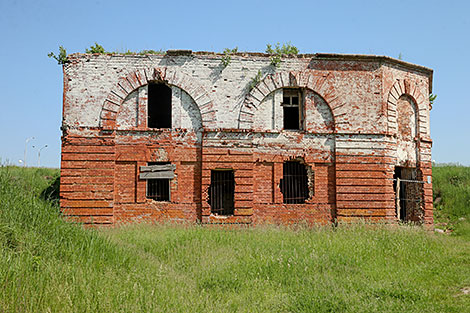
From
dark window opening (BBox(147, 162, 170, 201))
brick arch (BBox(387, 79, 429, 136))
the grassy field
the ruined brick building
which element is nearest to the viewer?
the grassy field

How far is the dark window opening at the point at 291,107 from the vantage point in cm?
1476

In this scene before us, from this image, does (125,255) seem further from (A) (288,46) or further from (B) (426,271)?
(A) (288,46)

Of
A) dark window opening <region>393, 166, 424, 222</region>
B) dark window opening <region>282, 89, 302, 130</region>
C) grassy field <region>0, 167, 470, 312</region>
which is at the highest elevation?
dark window opening <region>282, 89, 302, 130</region>

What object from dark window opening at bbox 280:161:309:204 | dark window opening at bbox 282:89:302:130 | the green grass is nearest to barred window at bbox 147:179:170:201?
dark window opening at bbox 280:161:309:204

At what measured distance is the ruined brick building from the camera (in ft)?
44.9

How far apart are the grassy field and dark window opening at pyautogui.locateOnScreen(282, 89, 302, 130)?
5109 mm

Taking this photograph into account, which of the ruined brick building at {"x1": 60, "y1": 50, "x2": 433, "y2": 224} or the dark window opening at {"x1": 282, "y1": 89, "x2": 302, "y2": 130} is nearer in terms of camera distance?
the ruined brick building at {"x1": 60, "y1": 50, "x2": 433, "y2": 224}

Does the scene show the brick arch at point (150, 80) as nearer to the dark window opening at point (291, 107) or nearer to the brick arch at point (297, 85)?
the brick arch at point (297, 85)

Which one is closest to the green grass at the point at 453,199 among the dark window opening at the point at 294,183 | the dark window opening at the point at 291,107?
the dark window opening at the point at 294,183

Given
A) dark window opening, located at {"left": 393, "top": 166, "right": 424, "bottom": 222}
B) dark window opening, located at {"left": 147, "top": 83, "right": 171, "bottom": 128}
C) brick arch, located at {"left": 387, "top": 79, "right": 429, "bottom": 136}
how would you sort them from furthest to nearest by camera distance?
1. dark window opening, located at {"left": 147, "top": 83, "right": 171, "bottom": 128}
2. dark window opening, located at {"left": 393, "top": 166, "right": 424, "bottom": 222}
3. brick arch, located at {"left": 387, "top": 79, "right": 429, "bottom": 136}

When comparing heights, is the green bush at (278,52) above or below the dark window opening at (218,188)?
above

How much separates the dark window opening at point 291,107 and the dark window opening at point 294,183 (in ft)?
4.70

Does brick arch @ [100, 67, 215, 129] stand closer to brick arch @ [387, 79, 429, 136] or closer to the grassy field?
the grassy field

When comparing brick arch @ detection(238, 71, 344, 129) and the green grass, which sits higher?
brick arch @ detection(238, 71, 344, 129)
